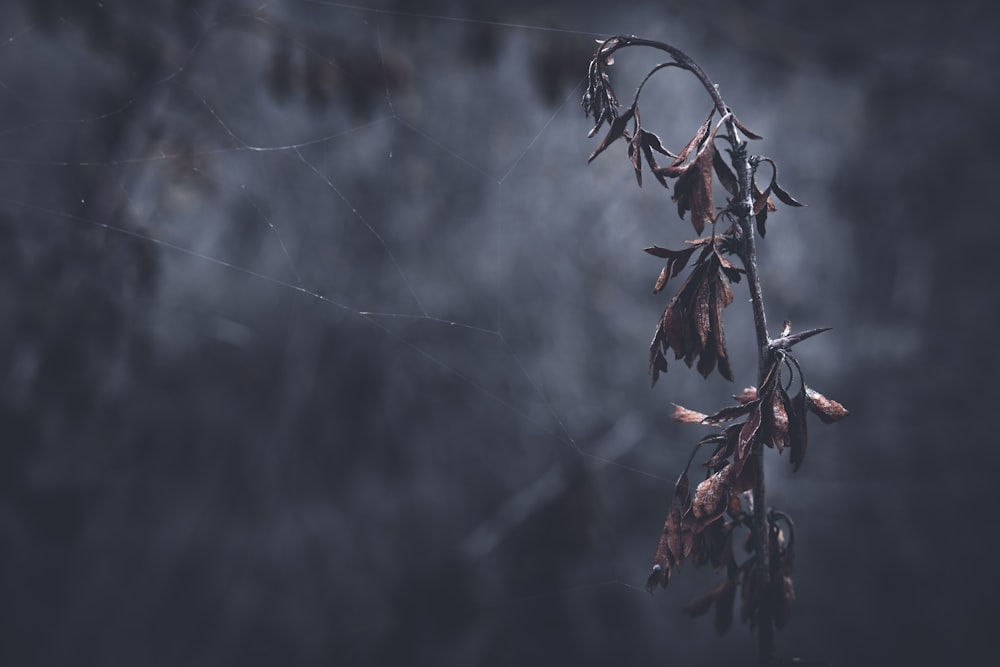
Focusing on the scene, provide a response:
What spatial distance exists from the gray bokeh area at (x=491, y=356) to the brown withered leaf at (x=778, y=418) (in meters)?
1.20

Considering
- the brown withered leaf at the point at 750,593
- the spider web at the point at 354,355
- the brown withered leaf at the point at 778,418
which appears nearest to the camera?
the brown withered leaf at the point at 778,418

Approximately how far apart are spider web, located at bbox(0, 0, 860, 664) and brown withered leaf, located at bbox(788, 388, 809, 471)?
45.6 inches

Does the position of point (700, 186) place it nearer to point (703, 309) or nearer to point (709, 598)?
point (703, 309)

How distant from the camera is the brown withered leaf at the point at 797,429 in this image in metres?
0.65

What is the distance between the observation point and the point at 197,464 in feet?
5.96

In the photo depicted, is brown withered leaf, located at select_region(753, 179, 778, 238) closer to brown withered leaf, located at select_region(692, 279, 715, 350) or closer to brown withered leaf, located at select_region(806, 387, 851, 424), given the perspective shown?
brown withered leaf, located at select_region(692, 279, 715, 350)

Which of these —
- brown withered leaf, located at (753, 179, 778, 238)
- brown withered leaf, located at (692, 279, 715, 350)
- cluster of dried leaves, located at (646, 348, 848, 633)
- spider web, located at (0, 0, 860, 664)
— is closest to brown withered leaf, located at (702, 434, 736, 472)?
cluster of dried leaves, located at (646, 348, 848, 633)

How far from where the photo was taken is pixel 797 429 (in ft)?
2.15

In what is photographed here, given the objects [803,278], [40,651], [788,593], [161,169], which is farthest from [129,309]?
[803,278]

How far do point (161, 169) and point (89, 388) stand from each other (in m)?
0.64

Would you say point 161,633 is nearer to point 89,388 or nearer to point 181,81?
point 89,388

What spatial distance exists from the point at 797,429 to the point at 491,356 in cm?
125

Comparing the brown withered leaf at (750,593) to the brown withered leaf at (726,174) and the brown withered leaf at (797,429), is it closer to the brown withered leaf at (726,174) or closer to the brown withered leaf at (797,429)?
the brown withered leaf at (797,429)

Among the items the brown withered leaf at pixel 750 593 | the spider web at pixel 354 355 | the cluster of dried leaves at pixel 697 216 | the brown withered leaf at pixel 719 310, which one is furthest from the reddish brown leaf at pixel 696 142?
the spider web at pixel 354 355
